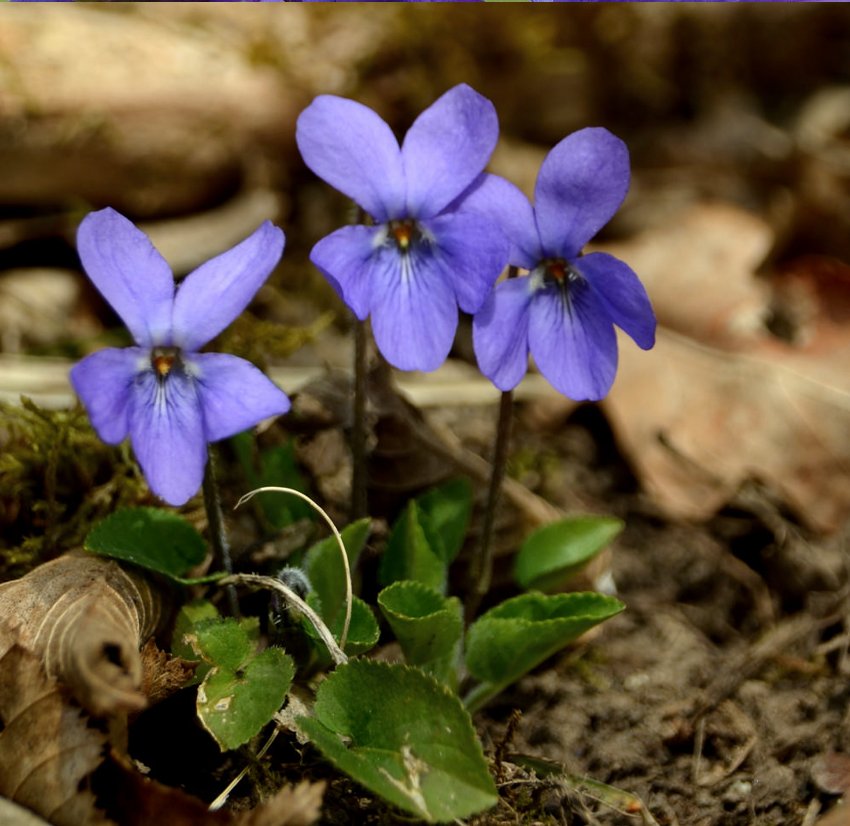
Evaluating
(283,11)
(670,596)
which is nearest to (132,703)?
(670,596)

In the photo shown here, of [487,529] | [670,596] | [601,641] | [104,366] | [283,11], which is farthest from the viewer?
[283,11]

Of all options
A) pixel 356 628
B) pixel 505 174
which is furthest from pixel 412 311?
pixel 505 174

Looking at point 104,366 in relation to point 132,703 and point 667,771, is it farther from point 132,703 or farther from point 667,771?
point 667,771

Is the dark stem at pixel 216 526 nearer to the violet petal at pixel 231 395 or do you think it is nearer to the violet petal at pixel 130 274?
the violet petal at pixel 231 395

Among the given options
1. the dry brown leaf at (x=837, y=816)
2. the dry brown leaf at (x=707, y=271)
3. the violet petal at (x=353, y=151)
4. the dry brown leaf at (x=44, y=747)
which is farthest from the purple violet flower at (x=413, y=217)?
the dry brown leaf at (x=707, y=271)

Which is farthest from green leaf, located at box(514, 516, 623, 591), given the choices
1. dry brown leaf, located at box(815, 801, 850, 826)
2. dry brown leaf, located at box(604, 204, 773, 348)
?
dry brown leaf, located at box(604, 204, 773, 348)

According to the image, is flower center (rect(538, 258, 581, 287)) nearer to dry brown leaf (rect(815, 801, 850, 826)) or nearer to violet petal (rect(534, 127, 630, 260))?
violet petal (rect(534, 127, 630, 260))
